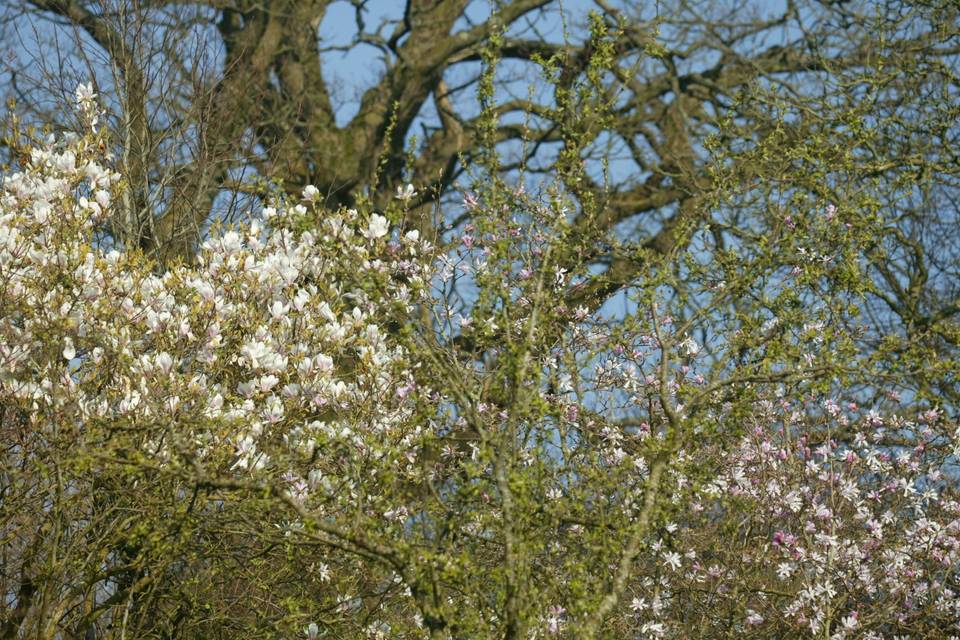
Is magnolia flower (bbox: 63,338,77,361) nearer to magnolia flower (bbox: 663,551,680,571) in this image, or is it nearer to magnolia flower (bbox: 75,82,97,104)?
magnolia flower (bbox: 75,82,97,104)

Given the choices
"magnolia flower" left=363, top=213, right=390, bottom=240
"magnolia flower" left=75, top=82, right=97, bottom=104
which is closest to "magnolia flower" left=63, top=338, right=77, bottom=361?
"magnolia flower" left=363, top=213, right=390, bottom=240

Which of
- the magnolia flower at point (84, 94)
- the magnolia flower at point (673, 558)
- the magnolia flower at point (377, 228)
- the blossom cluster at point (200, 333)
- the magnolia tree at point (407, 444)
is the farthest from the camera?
the magnolia flower at point (84, 94)

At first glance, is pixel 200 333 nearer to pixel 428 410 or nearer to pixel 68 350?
pixel 68 350

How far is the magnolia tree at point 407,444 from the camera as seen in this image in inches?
167

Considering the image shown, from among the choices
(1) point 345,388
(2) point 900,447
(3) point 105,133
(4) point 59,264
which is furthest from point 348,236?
(2) point 900,447

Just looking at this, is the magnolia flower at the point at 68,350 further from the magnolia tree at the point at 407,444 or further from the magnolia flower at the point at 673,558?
the magnolia flower at the point at 673,558

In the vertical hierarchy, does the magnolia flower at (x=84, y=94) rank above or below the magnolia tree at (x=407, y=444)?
above

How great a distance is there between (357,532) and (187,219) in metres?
4.29

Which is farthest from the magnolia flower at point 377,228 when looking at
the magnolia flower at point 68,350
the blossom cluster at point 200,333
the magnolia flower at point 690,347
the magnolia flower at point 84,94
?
the magnolia flower at point 84,94

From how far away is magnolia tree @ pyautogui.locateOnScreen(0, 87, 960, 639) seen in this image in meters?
4.24

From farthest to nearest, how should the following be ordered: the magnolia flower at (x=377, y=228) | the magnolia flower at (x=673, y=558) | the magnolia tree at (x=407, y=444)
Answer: the magnolia flower at (x=673, y=558)
the magnolia flower at (x=377, y=228)
the magnolia tree at (x=407, y=444)

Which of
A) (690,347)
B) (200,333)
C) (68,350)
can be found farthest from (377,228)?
(690,347)

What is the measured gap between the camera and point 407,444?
15.5 feet

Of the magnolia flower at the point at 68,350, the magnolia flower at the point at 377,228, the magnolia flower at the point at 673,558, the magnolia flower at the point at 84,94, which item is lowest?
the magnolia flower at the point at 673,558
